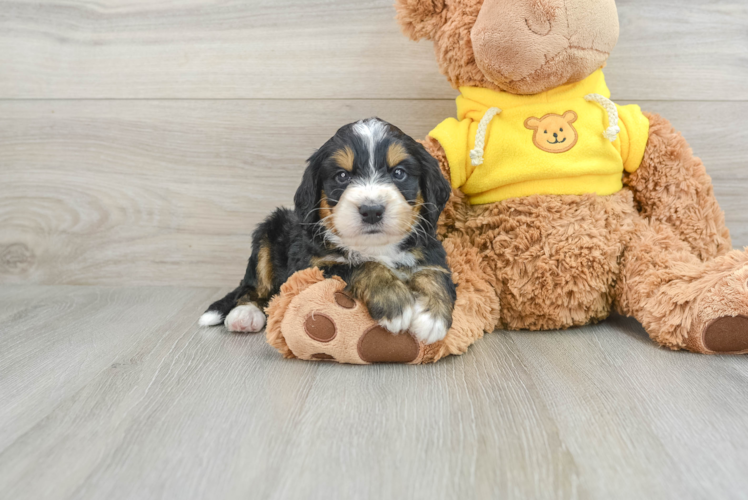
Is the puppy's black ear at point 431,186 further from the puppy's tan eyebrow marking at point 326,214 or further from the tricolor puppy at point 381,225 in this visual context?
the puppy's tan eyebrow marking at point 326,214

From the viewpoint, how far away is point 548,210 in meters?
1.63

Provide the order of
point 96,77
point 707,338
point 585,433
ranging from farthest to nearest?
point 96,77 → point 707,338 → point 585,433

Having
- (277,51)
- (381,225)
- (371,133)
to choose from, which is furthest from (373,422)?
(277,51)

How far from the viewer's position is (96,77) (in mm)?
2252

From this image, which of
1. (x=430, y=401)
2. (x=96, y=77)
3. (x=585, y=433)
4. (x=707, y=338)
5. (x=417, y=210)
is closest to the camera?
(x=585, y=433)

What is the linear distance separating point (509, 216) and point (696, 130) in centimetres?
98

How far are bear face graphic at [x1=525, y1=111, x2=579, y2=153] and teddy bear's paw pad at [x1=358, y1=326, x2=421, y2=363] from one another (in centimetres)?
68

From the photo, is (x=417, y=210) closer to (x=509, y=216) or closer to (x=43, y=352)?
(x=509, y=216)

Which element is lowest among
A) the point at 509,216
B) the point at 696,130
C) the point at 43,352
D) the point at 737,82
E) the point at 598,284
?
the point at 43,352

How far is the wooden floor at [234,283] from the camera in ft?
3.23

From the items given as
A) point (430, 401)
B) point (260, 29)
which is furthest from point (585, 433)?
point (260, 29)

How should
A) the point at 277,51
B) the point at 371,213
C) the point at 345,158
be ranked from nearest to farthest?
the point at 371,213
the point at 345,158
the point at 277,51

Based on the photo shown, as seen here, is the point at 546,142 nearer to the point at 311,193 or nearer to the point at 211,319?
the point at 311,193

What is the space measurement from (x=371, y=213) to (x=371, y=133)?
26 centimetres
